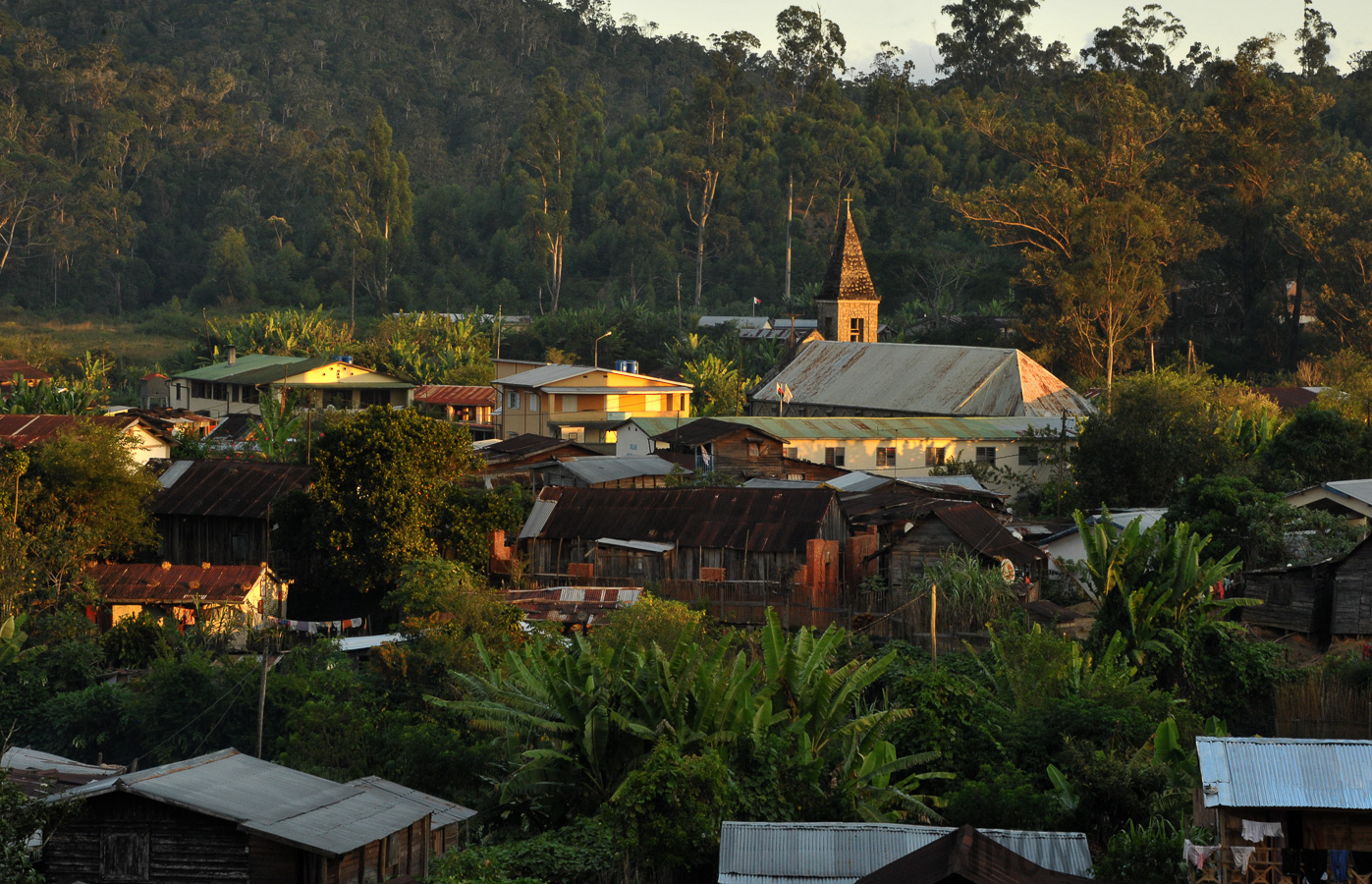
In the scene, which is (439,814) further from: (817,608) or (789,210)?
(789,210)

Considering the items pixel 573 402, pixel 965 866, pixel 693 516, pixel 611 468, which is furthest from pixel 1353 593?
pixel 573 402

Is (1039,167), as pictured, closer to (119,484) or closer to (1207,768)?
(119,484)

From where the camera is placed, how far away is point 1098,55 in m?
85.6

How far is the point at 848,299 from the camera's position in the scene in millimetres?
62219

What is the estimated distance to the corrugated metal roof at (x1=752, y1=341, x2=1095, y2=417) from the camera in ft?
155

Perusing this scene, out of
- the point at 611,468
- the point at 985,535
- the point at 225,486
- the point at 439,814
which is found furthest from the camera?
the point at 611,468

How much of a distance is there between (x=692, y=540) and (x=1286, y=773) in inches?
653

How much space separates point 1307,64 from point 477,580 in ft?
271

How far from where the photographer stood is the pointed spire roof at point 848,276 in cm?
6225

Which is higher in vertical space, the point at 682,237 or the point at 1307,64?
the point at 1307,64

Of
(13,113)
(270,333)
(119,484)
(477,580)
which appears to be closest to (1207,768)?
(477,580)

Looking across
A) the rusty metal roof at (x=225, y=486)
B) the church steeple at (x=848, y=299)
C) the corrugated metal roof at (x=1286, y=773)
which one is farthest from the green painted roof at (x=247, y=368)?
the corrugated metal roof at (x=1286, y=773)

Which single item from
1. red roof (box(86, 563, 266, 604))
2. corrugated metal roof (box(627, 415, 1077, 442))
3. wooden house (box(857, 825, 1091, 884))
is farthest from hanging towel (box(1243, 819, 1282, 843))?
corrugated metal roof (box(627, 415, 1077, 442))

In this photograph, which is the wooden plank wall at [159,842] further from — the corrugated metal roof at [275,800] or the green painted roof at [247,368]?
the green painted roof at [247,368]
